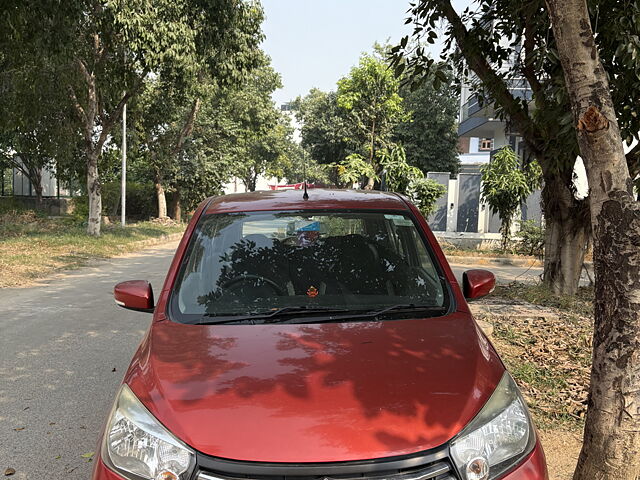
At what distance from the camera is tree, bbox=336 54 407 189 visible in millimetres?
24812

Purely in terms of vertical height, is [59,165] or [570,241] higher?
[59,165]

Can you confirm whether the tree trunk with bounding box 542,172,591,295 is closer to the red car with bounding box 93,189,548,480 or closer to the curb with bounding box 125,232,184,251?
the red car with bounding box 93,189,548,480

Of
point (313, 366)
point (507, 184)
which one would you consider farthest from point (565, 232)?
point (507, 184)

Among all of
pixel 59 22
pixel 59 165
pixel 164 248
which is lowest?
pixel 164 248

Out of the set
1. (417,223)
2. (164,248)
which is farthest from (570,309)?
(164,248)

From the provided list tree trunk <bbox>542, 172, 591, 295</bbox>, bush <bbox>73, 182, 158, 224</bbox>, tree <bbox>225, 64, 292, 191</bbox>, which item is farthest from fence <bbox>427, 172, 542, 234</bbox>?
bush <bbox>73, 182, 158, 224</bbox>

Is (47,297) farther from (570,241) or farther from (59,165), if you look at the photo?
(59,165)

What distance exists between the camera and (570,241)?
7.88 meters

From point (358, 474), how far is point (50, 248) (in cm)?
1483

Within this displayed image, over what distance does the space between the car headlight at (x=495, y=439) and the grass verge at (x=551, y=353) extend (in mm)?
1950

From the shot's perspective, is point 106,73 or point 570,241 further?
point 106,73

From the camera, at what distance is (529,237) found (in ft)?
53.3

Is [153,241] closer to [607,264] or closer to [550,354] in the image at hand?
[550,354]

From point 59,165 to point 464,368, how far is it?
24.9m
